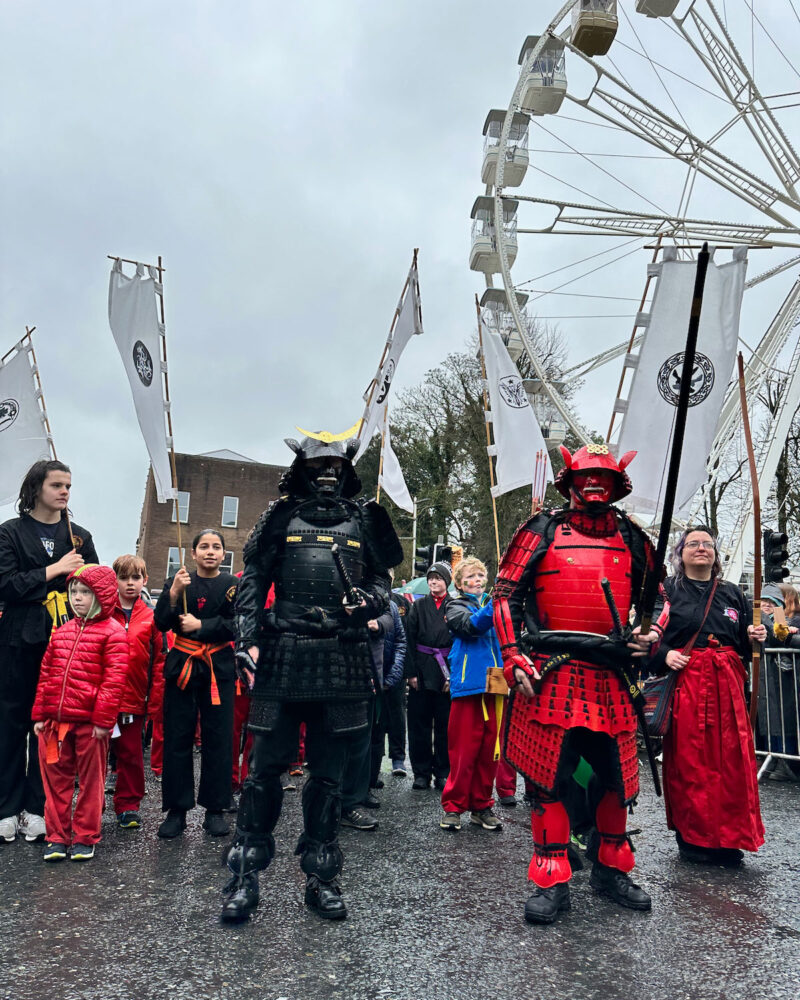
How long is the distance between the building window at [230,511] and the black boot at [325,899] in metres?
40.8

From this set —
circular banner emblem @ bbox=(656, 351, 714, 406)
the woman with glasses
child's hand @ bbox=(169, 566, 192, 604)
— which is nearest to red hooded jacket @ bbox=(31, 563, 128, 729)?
child's hand @ bbox=(169, 566, 192, 604)

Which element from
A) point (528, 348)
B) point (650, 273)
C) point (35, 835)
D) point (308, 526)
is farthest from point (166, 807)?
point (528, 348)

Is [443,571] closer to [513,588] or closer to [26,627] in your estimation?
[513,588]

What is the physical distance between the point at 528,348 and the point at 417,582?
9.06 metres

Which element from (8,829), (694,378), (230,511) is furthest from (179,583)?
(230,511)

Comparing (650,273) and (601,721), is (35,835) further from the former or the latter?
(650,273)

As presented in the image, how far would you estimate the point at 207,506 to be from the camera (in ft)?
143

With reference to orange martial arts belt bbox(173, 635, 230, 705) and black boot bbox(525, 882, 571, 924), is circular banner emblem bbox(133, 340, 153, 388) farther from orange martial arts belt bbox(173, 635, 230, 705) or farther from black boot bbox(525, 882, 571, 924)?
black boot bbox(525, 882, 571, 924)

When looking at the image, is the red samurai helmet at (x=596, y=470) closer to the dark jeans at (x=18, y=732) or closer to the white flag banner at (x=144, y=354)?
the white flag banner at (x=144, y=354)

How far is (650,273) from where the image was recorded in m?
6.86

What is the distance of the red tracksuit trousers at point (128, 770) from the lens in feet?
17.3

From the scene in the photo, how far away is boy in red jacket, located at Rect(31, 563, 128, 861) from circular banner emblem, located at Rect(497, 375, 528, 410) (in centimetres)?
600

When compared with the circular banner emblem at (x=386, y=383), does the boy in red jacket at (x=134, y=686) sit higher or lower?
lower

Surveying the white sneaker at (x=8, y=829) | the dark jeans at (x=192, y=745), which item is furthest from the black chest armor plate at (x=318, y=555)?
the white sneaker at (x=8, y=829)
